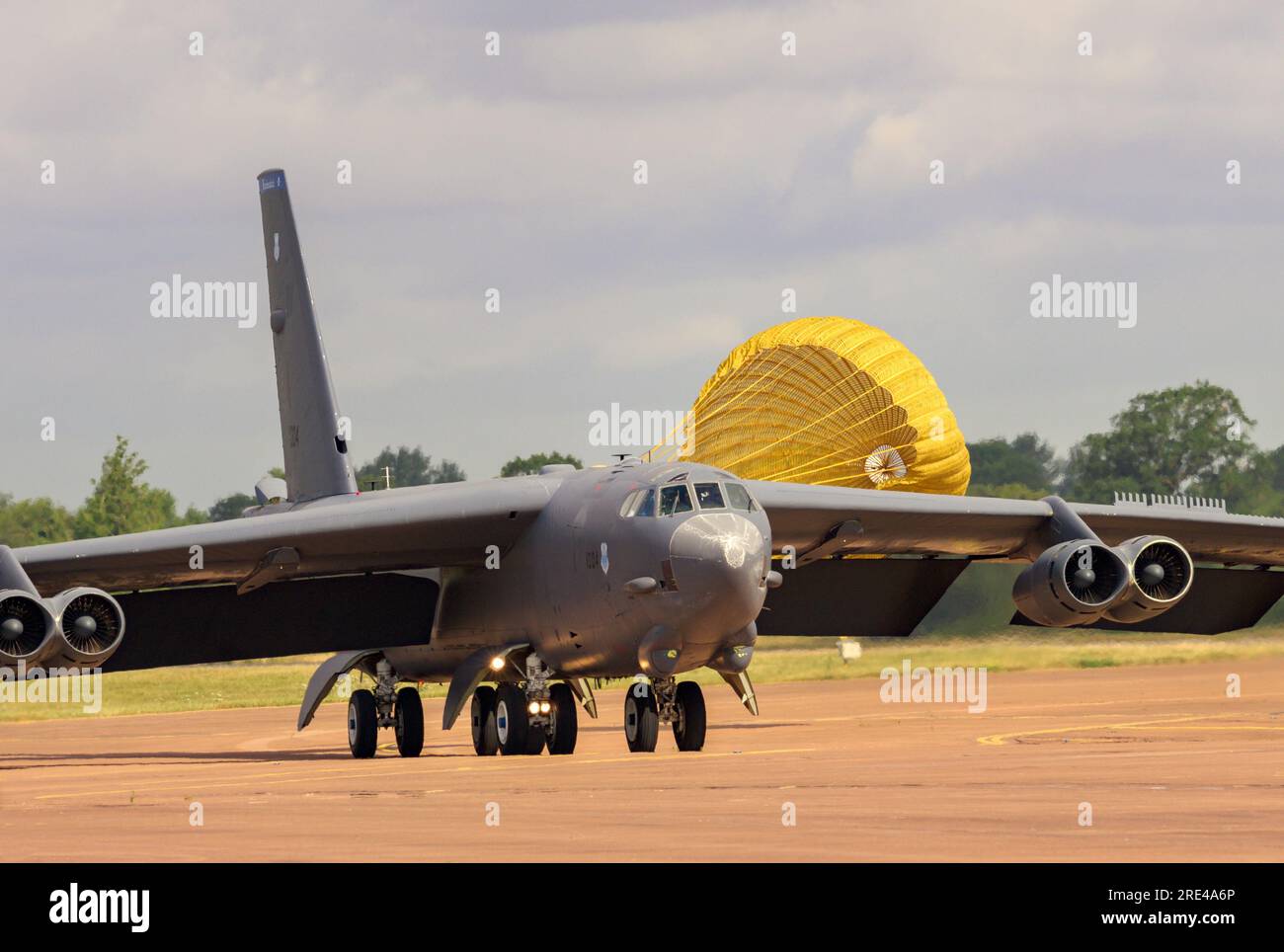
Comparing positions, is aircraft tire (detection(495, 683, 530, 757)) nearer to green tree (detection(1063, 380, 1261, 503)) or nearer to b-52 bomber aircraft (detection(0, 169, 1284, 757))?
b-52 bomber aircraft (detection(0, 169, 1284, 757))

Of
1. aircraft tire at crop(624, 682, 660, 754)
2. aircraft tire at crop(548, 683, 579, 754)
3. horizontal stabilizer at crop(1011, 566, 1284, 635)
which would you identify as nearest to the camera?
aircraft tire at crop(624, 682, 660, 754)

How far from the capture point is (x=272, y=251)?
34.3 m

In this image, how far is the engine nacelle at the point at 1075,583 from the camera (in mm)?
27359

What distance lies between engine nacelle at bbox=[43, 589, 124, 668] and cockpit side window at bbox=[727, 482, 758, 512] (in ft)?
25.3

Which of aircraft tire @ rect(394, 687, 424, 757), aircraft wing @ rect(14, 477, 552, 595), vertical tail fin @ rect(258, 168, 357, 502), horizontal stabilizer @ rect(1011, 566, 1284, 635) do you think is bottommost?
aircraft tire @ rect(394, 687, 424, 757)

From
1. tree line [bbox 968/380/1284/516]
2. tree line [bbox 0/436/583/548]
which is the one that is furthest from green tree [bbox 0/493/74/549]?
tree line [bbox 968/380/1284/516]

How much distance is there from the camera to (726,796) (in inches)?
681

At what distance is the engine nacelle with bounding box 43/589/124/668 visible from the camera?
24.5 meters

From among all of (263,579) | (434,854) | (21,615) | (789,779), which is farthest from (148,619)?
(434,854)

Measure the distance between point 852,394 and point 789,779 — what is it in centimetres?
3323

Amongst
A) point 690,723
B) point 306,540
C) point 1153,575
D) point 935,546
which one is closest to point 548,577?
point 690,723

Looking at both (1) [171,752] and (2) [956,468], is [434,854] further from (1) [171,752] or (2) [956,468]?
(2) [956,468]

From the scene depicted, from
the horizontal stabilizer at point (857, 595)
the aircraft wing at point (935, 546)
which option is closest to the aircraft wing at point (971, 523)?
the aircraft wing at point (935, 546)

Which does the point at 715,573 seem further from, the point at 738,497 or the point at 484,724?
the point at 484,724
